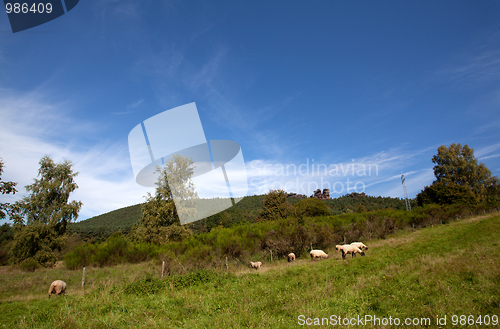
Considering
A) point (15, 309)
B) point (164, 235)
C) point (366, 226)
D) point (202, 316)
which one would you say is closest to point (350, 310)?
point (202, 316)

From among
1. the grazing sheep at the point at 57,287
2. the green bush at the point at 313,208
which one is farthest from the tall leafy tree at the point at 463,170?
the grazing sheep at the point at 57,287

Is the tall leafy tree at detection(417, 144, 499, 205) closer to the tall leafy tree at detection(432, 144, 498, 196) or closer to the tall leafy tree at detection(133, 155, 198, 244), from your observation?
the tall leafy tree at detection(432, 144, 498, 196)

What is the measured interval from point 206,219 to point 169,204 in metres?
21.3

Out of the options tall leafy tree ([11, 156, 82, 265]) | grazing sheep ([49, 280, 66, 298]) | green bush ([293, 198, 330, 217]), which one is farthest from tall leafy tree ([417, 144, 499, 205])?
tall leafy tree ([11, 156, 82, 265])

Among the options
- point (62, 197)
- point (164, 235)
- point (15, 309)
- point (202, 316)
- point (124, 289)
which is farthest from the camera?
point (62, 197)

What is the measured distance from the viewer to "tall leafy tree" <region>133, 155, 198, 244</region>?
2300cm

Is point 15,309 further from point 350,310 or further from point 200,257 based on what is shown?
point 350,310

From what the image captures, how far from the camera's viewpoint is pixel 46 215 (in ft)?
82.5

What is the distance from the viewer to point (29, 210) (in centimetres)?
2462

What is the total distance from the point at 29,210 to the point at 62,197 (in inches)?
118

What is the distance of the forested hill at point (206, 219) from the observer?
46.8 metres

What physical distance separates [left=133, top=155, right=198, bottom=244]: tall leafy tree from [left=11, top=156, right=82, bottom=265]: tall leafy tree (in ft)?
29.5

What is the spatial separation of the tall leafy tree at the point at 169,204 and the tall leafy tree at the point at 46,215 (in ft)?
29.5

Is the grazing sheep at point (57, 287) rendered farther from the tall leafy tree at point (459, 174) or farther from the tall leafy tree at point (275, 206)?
the tall leafy tree at point (459, 174)
